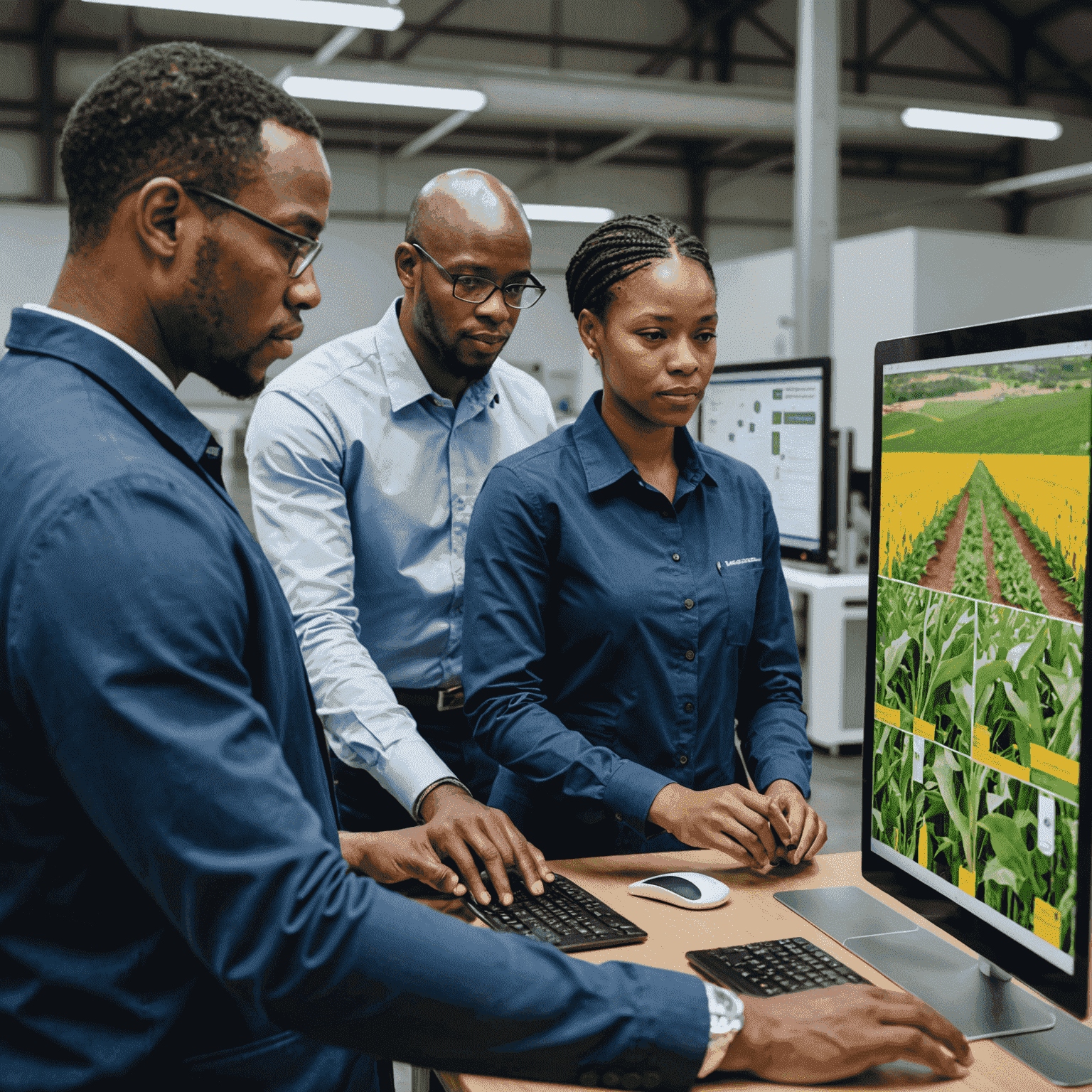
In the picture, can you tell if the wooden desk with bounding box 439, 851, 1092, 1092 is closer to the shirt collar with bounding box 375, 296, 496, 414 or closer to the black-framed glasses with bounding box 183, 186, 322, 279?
the black-framed glasses with bounding box 183, 186, 322, 279

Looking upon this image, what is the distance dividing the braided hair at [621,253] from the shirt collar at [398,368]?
1.07 ft

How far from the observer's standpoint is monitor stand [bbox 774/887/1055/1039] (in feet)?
3.06

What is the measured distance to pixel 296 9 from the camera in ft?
14.9

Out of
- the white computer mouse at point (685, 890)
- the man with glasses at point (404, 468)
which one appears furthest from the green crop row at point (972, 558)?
the man with glasses at point (404, 468)

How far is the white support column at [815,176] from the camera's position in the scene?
514 cm

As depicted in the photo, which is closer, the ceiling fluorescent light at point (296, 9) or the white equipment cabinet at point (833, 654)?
the white equipment cabinet at point (833, 654)

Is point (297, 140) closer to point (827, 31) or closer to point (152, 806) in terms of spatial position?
point (152, 806)

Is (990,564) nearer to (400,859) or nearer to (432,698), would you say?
(400,859)

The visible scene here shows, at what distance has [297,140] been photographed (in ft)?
2.65

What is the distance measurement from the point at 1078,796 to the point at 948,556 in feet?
0.79

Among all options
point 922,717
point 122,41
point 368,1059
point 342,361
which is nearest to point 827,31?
point 342,361

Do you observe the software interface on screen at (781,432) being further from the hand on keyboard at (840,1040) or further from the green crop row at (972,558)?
the hand on keyboard at (840,1040)

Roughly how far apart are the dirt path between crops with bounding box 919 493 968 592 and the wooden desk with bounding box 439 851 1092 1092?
0.37 metres

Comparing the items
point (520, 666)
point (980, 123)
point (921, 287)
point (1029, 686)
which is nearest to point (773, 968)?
point (1029, 686)
